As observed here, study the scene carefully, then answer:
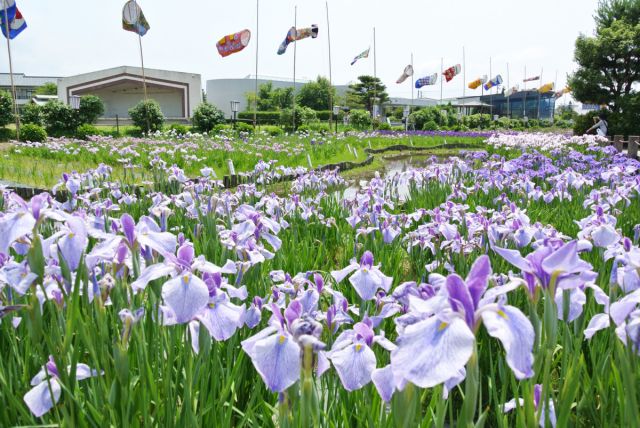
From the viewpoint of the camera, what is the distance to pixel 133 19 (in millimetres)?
17359

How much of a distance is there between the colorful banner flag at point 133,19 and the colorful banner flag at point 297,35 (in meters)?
9.69

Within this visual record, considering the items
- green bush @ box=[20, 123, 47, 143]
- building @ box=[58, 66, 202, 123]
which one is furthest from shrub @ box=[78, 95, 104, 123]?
building @ box=[58, 66, 202, 123]

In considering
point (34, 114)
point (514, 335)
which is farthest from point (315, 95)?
point (514, 335)

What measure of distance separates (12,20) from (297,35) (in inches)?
526

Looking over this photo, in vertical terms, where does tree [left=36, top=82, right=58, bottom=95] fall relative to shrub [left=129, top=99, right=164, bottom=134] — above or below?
above

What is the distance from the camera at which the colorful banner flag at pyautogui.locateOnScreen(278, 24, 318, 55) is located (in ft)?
84.7

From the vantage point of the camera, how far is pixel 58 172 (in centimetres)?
933

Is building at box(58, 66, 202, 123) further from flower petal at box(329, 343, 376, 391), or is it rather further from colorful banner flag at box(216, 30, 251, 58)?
flower petal at box(329, 343, 376, 391)

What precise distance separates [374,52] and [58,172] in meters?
28.2

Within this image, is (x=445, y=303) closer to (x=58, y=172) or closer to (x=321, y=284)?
(x=321, y=284)

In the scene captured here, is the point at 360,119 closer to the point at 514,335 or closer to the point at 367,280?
the point at 367,280

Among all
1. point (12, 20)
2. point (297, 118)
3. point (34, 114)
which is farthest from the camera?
point (297, 118)

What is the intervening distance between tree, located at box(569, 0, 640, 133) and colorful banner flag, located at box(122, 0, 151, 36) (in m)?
18.8

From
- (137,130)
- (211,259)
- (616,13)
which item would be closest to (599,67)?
(616,13)
